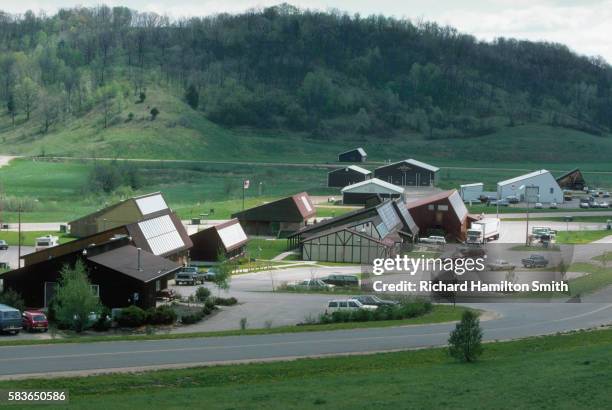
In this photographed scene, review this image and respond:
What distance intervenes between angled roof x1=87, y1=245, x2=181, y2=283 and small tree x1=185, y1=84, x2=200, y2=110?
10851 cm

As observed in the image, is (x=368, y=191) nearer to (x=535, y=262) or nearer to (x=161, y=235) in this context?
(x=535, y=262)

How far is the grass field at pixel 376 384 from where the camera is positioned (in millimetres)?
17656

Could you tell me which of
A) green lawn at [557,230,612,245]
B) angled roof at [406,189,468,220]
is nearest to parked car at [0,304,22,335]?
angled roof at [406,189,468,220]

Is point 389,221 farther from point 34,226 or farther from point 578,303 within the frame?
point 34,226

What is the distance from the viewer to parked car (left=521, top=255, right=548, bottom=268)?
4844 cm

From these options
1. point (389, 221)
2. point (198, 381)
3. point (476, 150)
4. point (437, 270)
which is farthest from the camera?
point (476, 150)

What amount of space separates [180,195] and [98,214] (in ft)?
109

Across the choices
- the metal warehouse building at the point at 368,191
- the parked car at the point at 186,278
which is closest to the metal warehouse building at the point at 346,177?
the metal warehouse building at the point at 368,191

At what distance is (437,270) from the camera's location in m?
42.1

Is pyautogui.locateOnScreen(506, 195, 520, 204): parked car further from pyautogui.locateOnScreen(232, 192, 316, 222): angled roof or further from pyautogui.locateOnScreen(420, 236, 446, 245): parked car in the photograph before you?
pyautogui.locateOnScreen(232, 192, 316, 222): angled roof

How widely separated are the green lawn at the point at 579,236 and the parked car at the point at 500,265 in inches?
462

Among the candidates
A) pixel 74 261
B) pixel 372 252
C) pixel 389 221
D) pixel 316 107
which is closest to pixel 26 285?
pixel 74 261

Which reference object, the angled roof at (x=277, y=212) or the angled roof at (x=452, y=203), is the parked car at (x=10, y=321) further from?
the angled roof at (x=452, y=203)

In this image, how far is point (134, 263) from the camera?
38.4 metres
